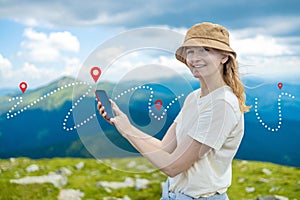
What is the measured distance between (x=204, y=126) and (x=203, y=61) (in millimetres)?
202

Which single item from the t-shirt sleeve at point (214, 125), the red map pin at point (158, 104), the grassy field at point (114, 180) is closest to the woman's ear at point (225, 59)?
the t-shirt sleeve at point (214, 125)

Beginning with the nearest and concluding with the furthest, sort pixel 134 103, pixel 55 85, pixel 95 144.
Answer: pixel 95 144 < pixel 134 103 < pixel 55 85

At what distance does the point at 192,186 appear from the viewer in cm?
152

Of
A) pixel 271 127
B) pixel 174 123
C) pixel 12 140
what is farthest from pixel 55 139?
pixel 174 123

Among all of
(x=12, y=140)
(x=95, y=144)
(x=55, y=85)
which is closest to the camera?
(x=95, y=144)

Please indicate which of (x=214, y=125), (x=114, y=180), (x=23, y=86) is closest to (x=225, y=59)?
(x=214, y=125)

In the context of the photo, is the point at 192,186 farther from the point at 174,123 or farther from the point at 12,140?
the point at 12,140

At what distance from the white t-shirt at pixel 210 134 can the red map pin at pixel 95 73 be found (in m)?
0.30

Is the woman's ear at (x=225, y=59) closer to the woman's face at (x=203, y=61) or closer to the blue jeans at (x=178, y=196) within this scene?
the woman's face at (x=203, y=61)

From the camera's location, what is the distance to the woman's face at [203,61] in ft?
4.85

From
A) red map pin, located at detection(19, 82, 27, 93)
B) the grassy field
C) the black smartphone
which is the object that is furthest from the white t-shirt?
the grassy field

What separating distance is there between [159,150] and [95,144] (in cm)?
20

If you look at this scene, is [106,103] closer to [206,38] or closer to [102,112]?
[102,112]

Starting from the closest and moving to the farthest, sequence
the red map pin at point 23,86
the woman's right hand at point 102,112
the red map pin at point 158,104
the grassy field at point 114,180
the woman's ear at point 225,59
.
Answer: the woman's right hand at point 102,112
the woman's ear at point 225,59
the red map pin at point 158,104
the red map pin at point 23,86
the grassy field at point 114,180
